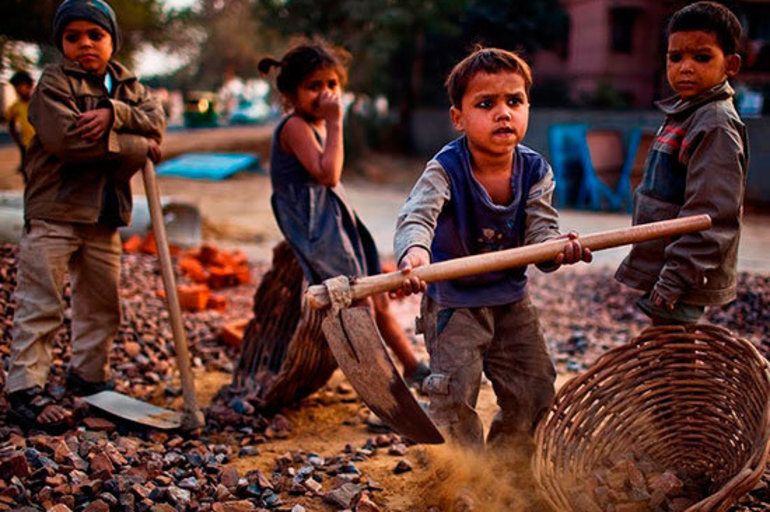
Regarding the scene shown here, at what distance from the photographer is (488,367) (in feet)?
9.38

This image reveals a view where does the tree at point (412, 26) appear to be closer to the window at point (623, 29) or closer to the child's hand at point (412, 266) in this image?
the window at point (623, 29)

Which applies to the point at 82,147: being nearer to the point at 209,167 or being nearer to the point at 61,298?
the point at 61,298

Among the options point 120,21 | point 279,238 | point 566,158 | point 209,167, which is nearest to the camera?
point 279,238

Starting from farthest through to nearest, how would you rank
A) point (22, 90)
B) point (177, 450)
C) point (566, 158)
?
point (566, 158), point (22, 90), point (177, 450)

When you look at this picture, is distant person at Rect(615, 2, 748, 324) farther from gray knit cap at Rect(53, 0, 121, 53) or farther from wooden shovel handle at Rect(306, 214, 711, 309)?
gray knit cap at Rect(53, 0, 121, 53)

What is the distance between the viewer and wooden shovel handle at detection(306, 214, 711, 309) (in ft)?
7.24

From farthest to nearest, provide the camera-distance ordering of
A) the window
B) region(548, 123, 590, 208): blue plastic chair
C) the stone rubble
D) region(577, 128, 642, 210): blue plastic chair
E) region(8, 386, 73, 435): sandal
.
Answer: the window < region(548, 123, 590, 208): blue plastic chair < region(577, 128, 642, 210): blue plastic chair < region(8, 386, 73, 435): sandal < the stone rubble

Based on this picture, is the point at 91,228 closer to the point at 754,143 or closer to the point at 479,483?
the point at 479,483

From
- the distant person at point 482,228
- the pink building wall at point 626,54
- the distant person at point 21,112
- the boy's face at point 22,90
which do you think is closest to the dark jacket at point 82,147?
the distant person at point 482,228

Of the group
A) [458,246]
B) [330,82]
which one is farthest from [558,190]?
[458,246]

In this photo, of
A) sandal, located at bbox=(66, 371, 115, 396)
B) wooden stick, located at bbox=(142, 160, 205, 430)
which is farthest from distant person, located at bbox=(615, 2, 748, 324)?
sandal, located at bbox=(66, 371, 115, 396)

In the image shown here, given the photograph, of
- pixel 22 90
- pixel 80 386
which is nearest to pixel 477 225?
pixel 80 386

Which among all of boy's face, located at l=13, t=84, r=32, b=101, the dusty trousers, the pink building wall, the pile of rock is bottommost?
the pile of rock

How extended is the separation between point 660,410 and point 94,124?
2548 millimetres
